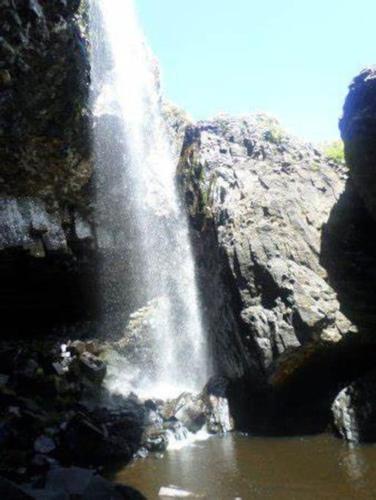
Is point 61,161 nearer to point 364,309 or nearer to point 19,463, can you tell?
point 19,463

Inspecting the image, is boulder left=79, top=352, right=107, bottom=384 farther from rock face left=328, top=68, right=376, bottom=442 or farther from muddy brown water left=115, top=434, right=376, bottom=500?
rock face left=328, top=68, right=376, bottom=442

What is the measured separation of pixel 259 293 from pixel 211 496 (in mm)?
6964

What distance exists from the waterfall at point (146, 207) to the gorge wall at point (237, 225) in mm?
1735

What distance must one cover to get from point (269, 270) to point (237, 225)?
2314 millimetres

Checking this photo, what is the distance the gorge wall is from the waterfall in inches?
68.3

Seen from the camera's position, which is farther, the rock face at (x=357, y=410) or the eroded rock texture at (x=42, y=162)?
the eroded rock texture at (x=42, y=162)

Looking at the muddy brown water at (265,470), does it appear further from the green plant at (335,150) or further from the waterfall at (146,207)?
the green plant at (335,150)

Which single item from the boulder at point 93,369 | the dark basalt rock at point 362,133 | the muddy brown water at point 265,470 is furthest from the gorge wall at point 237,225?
the boulder at point 93,369

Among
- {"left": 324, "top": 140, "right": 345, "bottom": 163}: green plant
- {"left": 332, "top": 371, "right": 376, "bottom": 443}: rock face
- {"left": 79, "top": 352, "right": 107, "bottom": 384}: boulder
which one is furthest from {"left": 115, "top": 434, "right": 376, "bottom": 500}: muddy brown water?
{"left": 324, "top": 140, "right": 345, "bottom": 163}: green plant

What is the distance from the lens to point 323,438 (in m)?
11.7

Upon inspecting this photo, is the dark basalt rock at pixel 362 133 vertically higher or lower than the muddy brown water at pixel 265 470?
higher

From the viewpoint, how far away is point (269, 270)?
549 inches

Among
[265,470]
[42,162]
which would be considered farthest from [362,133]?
[42,162]

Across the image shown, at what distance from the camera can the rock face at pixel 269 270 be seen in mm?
12898
